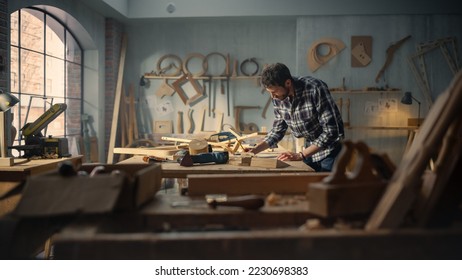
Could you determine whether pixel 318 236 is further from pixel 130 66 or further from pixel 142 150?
pixel 130 66

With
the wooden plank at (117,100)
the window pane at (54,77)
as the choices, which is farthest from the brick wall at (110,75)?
the window pane at (54,77)

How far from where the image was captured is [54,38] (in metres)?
7.42

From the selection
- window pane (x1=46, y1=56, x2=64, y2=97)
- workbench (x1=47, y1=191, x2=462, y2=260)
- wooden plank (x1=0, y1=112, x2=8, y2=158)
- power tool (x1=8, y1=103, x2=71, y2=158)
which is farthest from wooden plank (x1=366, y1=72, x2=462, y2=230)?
window pane (x1=46, y1=56, x2=64, y2=97)

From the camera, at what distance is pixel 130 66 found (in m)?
9.05

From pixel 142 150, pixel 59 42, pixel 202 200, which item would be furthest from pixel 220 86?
pixel 202 200

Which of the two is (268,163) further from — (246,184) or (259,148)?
(246,184)

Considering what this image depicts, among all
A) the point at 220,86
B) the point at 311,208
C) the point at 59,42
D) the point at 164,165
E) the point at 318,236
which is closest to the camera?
the point at 318,236

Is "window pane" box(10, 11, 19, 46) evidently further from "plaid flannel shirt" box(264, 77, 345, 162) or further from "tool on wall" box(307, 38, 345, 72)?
"tool on wall" box(307, 38, 345, 72)

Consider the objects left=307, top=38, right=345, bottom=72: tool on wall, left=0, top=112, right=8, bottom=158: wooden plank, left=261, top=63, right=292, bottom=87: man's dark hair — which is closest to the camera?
left=261, top=63, right=292, bottom=87: man's dark hair

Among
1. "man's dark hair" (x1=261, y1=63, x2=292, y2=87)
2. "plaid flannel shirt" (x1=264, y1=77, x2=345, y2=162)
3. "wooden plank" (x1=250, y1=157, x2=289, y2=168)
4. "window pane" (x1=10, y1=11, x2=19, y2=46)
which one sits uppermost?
"window pane" (x1=10, y1=11, x2=19, y2=46)

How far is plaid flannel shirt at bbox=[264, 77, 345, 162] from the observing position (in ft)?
12.3

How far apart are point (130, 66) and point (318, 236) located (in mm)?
8219

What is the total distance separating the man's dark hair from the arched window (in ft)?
9.29

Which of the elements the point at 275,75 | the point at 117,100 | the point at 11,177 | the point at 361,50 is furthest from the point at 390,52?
the point at 11,177
